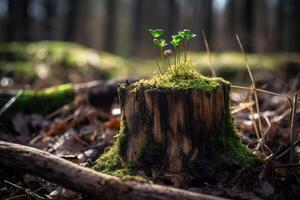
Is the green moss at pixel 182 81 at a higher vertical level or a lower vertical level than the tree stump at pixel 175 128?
higher

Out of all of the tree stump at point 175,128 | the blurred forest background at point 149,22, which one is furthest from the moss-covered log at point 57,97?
the blurred forest background at point 149,22

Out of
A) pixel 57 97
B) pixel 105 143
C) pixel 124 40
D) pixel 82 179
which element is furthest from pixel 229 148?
pixel 124 40

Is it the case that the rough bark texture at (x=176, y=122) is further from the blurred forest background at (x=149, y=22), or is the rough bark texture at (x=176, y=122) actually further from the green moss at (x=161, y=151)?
the blurred forest background at (x=149, y=22)

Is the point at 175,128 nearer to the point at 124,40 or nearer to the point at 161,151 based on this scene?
the point at 161,151

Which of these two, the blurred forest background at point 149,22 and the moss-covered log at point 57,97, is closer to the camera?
the moss-covered log at point 57,97

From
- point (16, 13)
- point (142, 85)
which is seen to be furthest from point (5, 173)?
point (16, 13)

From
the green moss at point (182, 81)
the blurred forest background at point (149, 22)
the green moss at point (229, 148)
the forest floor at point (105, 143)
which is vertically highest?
the blurred forest background at point (149, 22)

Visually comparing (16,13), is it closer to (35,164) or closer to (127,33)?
(35,164)
